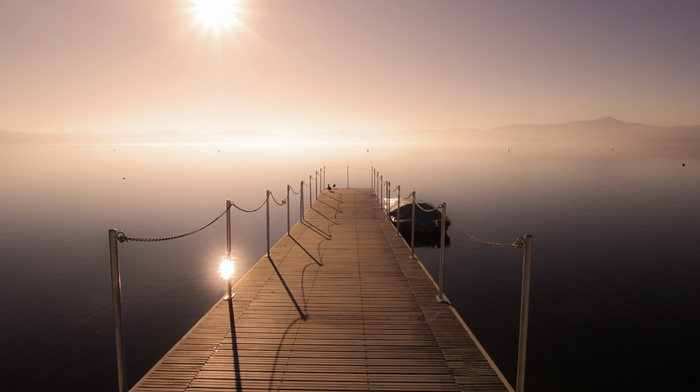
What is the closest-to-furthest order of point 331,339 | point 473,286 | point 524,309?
1. point 524,309
2. point 331,339
3. point 473,286

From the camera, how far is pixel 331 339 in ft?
22.1

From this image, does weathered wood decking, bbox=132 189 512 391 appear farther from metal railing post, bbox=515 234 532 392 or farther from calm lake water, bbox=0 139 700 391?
calm lake water, bbox=0 139 700 391

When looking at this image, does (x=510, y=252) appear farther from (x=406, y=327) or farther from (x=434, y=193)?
(x=434, y=193)

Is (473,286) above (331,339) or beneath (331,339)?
beneath

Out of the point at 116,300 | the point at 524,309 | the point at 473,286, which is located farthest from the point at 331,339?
the point at 473,286

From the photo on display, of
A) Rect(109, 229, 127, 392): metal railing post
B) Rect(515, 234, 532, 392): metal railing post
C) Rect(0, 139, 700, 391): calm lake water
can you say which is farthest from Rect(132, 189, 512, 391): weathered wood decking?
Rect(0, 139, 700, 391): calm lake water

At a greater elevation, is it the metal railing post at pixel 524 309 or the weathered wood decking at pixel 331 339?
A: the metal railing post at pixel 524 309

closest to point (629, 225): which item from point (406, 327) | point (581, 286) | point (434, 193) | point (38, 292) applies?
point (581, 286)

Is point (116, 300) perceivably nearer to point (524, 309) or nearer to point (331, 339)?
point (331, 339)

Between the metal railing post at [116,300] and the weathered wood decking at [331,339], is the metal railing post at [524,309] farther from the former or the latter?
the metal railing post at [116,300]

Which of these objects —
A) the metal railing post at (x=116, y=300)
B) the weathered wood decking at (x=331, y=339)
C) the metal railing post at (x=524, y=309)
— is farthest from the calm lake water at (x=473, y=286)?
the metal railing post at (x=116, y=300)

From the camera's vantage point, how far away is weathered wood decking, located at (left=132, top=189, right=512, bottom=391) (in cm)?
554

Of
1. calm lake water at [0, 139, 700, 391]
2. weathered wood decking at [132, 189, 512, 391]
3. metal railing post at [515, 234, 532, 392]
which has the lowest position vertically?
calm lake water at [0, 139, 700, 391]

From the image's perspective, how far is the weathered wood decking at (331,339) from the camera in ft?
18.2
